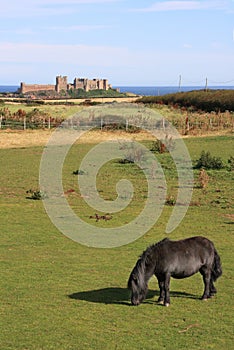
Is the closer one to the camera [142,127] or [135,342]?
[135,342]

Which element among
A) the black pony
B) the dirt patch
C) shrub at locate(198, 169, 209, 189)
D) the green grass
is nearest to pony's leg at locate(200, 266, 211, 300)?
the black pony

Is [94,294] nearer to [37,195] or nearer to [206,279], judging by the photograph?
[206,279]

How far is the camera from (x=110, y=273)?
41.8 feet

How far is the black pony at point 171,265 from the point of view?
1007cm

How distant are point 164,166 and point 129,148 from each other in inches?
233

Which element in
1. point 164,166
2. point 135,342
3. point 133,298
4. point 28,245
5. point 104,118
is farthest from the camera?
point 104,118

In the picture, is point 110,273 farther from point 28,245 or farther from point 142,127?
point 142,127

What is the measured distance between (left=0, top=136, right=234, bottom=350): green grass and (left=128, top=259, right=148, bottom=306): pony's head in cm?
23

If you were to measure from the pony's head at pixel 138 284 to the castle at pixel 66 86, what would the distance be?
116301mm

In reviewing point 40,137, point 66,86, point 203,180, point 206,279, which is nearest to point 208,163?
point 203,180

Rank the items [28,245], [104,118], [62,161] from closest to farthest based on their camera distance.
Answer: [28,245]
[62,161]
[104,118]

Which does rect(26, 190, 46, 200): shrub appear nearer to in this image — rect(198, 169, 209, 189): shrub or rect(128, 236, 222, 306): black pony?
rect(198, 169, 209, 189): shrub

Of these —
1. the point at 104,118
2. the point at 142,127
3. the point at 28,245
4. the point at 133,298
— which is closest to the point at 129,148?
the point at 142,127

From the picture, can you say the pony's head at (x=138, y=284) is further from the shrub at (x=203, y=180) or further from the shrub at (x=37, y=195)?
the shrub at (x=203, y=180)
